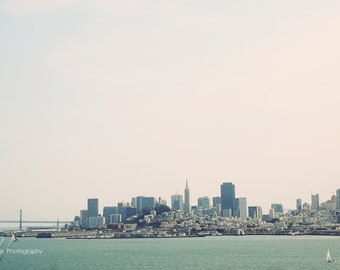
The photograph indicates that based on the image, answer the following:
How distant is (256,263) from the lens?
10131 centimetres

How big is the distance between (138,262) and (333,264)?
3223 cm

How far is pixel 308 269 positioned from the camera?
90.2 m

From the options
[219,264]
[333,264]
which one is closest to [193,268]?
[219,264]

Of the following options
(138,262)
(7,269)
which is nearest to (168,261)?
(138,262)

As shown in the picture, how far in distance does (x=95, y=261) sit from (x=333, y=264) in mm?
41284

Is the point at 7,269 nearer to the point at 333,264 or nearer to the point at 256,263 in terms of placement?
the point at 256,263

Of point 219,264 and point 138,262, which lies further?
point 138,262

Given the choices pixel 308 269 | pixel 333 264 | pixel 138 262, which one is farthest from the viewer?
pixel 138 262

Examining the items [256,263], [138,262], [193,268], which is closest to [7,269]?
[138,262]

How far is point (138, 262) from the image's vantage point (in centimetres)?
10712

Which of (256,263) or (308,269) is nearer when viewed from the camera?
(308,269)

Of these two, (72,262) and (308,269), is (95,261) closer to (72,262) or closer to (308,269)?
(72,262)

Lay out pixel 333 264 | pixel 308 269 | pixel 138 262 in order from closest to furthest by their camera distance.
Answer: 1. pixel 308 269
2. pixel 333 264
3. pixel 138 262

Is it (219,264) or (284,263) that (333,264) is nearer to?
(284,263)
